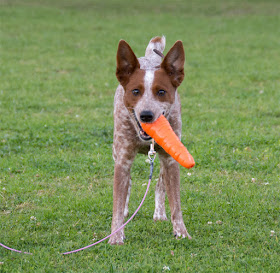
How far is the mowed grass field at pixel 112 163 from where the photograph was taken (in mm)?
5121

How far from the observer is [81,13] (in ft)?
83.3

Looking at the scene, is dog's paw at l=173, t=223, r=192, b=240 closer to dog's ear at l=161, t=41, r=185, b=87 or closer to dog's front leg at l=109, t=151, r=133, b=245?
dog's front leg at l=109, t=151, r=133, b=245

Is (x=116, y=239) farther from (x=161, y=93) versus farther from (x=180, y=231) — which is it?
(x=161, y=93)

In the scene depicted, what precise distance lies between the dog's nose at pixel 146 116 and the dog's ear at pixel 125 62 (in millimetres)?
482

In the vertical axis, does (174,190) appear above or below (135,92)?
below

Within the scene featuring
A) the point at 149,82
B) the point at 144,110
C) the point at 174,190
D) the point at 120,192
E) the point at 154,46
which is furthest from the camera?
the point at 154,46

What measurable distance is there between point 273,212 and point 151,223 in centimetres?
144

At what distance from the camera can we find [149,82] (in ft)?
16.0

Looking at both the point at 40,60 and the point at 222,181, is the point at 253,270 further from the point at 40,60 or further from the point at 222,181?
the point at 40,60

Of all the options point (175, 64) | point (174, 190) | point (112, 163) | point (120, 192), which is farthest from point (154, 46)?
point (112, 163)

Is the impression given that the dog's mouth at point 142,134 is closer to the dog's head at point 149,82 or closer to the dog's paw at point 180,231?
the dog's head at point 149,82

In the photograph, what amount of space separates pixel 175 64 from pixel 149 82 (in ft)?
1.19

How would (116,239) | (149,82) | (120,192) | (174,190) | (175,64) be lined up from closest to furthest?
1. (149,82)
2. (175,64)
3. (116,239)
4. (120,192)
5. (174,190)

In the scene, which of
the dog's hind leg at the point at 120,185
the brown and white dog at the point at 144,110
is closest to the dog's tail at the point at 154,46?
the brown and white dog at the point at 144,110
